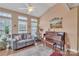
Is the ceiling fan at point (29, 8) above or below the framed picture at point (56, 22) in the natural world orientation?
above

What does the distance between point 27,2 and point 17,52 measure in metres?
1.01

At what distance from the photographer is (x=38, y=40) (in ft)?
7.46

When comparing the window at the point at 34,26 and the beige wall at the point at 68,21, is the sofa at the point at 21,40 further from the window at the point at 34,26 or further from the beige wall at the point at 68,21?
the beige wall at the point at 68,21

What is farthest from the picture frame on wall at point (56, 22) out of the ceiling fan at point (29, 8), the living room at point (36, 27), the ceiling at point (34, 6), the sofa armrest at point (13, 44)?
the sofa armrest at point (13, 44)

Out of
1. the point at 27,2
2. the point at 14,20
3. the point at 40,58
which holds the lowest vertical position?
the point at 40,58

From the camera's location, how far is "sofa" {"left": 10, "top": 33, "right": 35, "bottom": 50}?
2.10 meters

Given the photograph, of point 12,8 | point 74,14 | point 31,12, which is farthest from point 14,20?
point 74,14

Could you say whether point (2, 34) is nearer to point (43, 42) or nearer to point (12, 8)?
point (12, 8)

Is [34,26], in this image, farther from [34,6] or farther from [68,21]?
[68,21]

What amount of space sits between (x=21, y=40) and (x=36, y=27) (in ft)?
1.35

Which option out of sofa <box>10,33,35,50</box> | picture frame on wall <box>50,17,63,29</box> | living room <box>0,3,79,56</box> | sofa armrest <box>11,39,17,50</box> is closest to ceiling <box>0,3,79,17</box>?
living room <box>0,3,79,56</box>

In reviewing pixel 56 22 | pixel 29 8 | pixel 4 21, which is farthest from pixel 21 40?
pixel 56 22

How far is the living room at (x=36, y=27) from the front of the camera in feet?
6.77

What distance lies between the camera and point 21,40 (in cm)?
217
